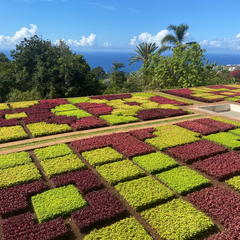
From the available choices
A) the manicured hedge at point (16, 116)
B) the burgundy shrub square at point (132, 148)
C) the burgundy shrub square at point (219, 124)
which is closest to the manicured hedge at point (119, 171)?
the burgundy shrub square at point (132, 148)

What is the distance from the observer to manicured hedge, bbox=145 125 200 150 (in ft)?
33.9

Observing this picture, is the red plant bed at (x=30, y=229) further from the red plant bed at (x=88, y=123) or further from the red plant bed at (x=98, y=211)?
the red plant bed at (x=88, y=123)

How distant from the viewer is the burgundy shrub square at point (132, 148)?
30.7ft

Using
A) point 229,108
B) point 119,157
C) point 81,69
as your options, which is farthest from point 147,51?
point 119,157

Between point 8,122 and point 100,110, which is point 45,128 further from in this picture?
point 100,110

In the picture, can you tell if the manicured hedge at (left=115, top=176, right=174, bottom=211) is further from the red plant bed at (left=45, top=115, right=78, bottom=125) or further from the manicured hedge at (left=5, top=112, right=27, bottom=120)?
the manicured hedge at (left=5, top=112, right=27, bottom=120)

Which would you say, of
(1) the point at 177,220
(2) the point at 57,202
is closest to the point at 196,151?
(1) the point at 177,220

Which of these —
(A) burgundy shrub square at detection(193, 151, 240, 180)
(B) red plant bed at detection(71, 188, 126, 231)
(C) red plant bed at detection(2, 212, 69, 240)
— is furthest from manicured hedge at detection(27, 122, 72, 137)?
(A) burgundy shrub square at detection(193, 151, 240, 180)

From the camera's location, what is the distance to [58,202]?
6.20 m

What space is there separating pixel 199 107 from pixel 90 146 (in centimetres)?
1208

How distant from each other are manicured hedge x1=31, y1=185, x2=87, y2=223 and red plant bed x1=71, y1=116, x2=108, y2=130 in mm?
5850

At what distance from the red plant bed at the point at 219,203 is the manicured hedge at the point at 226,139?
3924 millimetres

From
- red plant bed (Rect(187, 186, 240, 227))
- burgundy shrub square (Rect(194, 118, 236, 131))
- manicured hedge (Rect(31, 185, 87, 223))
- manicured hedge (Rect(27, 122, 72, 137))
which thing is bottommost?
red plant bed (Rect(187, 186, 240, 227))

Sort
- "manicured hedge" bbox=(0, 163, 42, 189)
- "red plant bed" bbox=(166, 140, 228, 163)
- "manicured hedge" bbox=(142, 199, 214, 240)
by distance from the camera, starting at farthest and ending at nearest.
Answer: "red plant bed" bbox=(166, 140, 228, 163), "manicured hedge" bbox=(0, 163, 42, 189), "manicured hedge" bbox=(142, 199, 214, 240)
